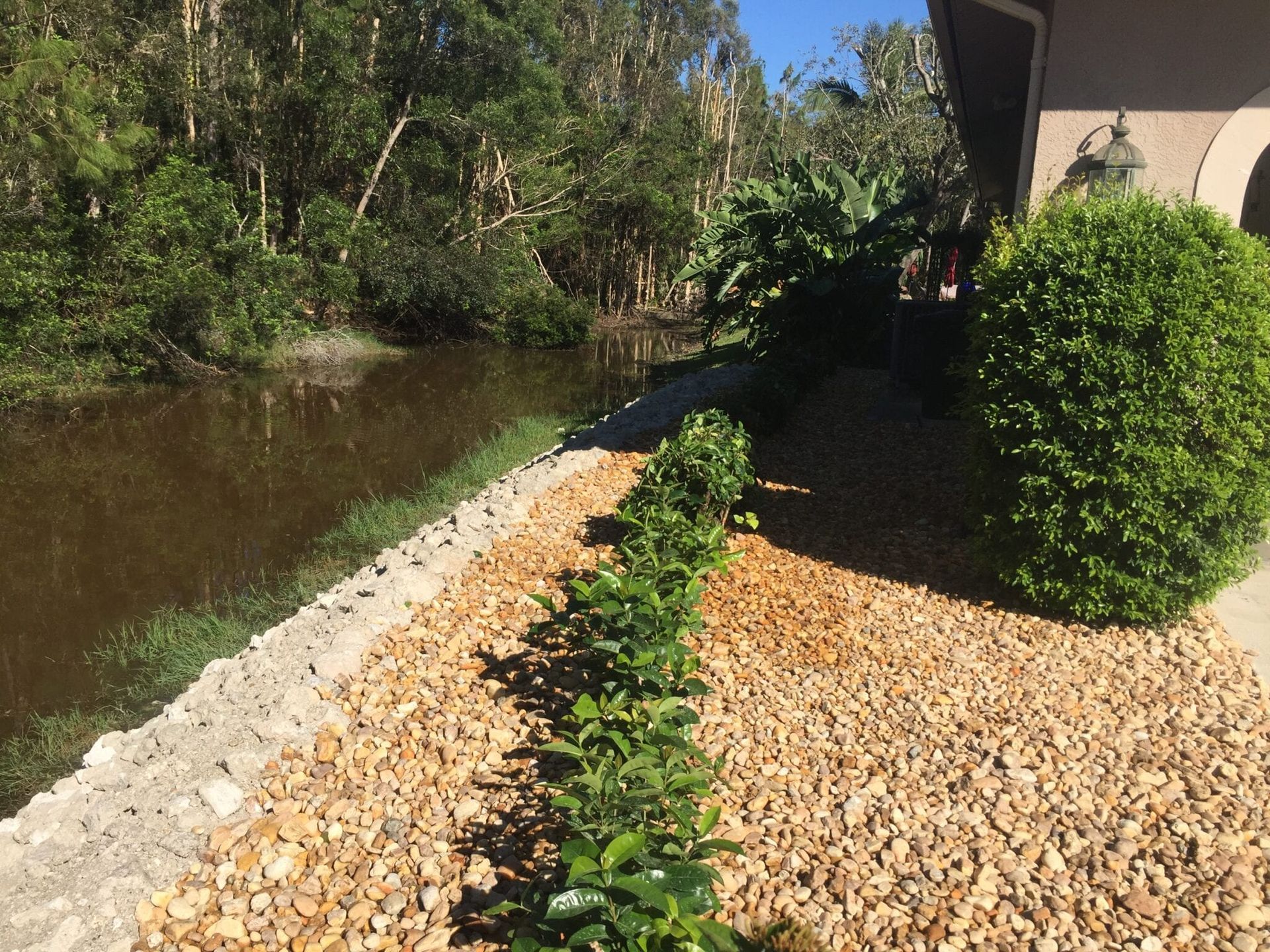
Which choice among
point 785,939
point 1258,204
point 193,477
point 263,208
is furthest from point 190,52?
point 785,939

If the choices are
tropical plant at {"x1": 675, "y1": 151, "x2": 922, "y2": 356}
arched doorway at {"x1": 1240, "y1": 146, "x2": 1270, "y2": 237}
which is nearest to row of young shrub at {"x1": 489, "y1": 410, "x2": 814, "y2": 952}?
tropical plant at {"x1": 675, "y1": 151, "x2": 922, "y2": 356}

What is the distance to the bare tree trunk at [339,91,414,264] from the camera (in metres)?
22.8

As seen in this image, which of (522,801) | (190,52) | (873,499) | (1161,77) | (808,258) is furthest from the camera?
(190,52)

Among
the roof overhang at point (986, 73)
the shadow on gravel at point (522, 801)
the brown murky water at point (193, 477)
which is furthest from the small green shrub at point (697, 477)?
the brown murky water at point (193, 477)

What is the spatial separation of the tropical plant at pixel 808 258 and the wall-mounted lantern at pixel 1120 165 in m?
6.03

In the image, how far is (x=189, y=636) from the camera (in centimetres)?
653

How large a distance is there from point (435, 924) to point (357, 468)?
9493 mm

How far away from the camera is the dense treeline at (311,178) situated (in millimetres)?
13805

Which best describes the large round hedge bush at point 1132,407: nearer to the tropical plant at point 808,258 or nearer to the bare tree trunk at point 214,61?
the tropical plant at point 808,258

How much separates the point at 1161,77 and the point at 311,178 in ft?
70.6

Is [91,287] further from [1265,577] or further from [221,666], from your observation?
[1265,577]

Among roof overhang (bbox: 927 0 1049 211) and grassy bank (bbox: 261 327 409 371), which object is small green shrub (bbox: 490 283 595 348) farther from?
roof overhang (bbox: 927 0 1049 211)

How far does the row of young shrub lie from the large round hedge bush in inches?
70.1

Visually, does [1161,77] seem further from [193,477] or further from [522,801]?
[193,477]
